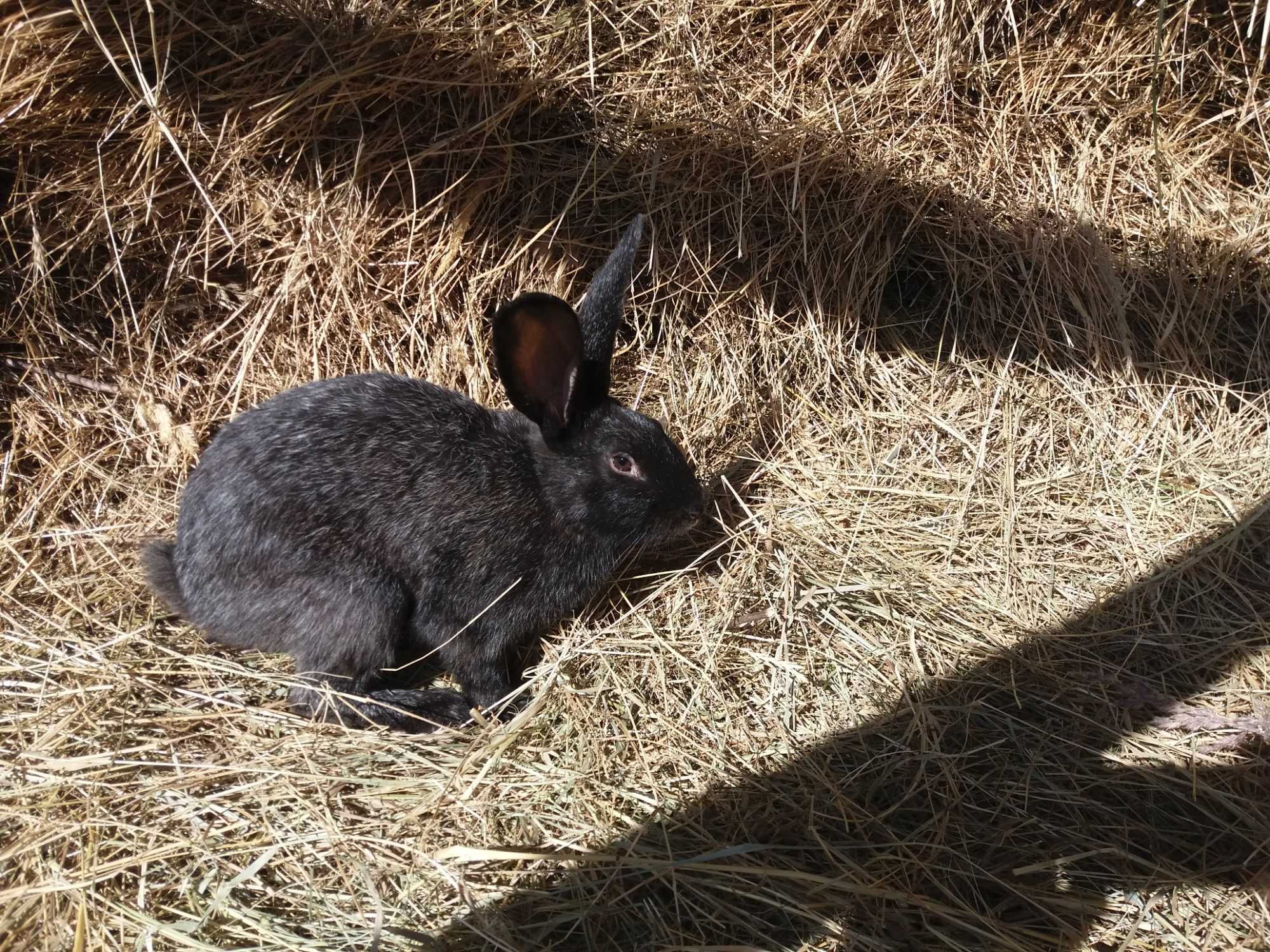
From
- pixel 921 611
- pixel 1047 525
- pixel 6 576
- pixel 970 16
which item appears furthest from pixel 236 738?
pixel 970 16

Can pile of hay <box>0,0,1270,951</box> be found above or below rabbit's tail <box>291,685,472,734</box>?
above

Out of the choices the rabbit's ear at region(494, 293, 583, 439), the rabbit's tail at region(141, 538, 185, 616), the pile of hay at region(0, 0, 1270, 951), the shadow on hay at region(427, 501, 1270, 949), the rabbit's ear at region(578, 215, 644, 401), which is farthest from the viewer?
the rabbit's ear at region(578, 215, 644, 401)

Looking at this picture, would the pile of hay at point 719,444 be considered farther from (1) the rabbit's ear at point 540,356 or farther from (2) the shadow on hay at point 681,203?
(1) the rabbit's ear at point 540,356

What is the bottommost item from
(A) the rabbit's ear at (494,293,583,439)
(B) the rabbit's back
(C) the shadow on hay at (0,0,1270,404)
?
(B) the rabbit's back

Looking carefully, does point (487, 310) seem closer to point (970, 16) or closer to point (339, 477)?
point (339, 477)

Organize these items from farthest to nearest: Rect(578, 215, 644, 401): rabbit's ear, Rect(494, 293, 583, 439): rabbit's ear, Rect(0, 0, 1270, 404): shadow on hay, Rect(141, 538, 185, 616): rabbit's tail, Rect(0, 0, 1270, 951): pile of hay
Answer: Rect(0, 0, 1270, 404): shadow on hay
Rect(578, 215, 644, 401): rabbit's ear
Rect(141, 538, 185, 616): rabbit's tail
Rect(494, 293, 583, 439): rabbit's ear
Rect(0, 0, 1270, 951): pile of hay

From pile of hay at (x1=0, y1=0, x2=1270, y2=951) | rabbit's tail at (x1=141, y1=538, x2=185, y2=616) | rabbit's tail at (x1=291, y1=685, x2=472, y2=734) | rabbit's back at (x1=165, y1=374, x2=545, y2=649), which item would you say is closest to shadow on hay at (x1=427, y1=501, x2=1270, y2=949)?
pile of hay at (x1=0, y1=0, x2=1270, y2=951)

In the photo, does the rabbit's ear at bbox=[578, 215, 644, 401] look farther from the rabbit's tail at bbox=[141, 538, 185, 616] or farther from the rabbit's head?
the rabbit's tail at bbox=[141, 538, 185, 616]

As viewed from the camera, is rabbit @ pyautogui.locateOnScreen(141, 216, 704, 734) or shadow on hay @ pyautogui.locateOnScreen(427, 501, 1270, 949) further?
rabbit @ pyautogui.locateOnScreen(141, 216, 704, 734)

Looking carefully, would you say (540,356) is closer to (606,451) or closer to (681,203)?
(606,451)

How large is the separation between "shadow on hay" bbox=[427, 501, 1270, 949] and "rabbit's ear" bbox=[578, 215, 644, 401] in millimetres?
1573

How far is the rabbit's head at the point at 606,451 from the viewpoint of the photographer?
3.51 m

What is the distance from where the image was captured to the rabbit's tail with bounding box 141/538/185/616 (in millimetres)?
3381

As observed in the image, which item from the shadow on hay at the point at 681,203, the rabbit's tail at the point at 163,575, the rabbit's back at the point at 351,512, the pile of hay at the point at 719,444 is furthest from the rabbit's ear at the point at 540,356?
the rabbit's tail at the point at 163,575
